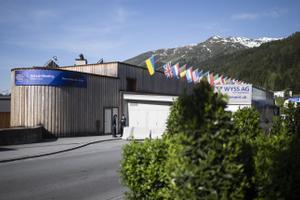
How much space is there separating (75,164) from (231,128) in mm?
10952

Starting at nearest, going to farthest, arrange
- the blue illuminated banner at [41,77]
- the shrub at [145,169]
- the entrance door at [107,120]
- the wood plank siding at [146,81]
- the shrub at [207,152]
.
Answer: the shrub at [207,152] → the shrub at [145,169] → the blue illuminated banner at [41,77] → the entrance door at [107,120] → the wood plank siding at [146,81]

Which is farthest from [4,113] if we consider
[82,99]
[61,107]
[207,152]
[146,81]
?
[207,152]

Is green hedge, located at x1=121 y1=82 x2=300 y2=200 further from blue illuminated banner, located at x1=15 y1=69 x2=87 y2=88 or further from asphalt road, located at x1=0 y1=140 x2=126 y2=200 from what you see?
blue illuminated banner, located at x1=15 y1=69 x2=87 y2=88

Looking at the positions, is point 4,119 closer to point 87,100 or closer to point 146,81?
point 87,100

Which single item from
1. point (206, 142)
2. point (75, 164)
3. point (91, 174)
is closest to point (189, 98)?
point (206, 142)

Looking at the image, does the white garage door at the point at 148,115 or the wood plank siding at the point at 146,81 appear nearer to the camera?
the white garage door at the point at 148,115

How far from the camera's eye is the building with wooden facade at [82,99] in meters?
25.2

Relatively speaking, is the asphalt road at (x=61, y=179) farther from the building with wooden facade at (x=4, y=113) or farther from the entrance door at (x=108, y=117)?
the building with wooden facade at (x=4, y=113)

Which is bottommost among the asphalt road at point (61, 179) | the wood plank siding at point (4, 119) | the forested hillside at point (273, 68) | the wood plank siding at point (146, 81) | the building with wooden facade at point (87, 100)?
the asphalt road at point (61, 179)

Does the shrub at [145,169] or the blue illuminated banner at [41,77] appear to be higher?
the blue illuminated banner at [41,77]

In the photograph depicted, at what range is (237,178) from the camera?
439cm

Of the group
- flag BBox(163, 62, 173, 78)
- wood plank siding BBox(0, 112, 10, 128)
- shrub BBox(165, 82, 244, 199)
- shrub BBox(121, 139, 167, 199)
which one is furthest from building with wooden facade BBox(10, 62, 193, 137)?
shrub BBox(165, 82, 244, 199)

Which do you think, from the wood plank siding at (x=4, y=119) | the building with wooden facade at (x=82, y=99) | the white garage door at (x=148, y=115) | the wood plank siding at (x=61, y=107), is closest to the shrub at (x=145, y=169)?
the building with wooden facade at (x=82, y=99)

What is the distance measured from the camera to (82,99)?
91.8 ft
